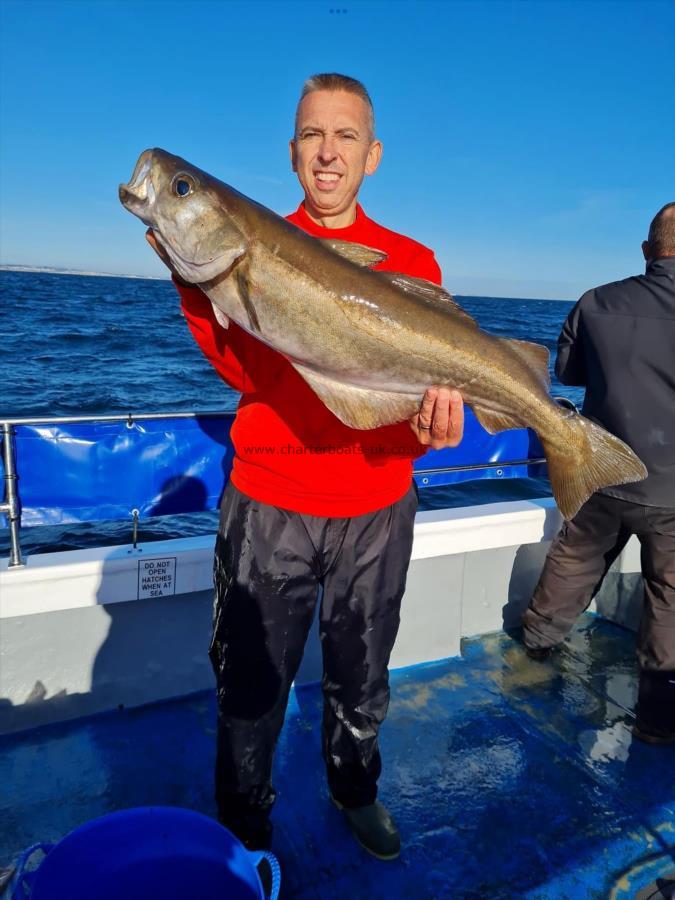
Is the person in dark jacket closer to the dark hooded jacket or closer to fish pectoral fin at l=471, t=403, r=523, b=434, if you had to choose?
the dark hooded jacket

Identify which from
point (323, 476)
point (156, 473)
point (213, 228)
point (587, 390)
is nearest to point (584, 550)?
point (587, 390)

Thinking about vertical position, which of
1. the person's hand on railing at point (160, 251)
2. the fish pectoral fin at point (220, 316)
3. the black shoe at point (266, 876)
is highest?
the person's hand on railing at point (160, 251)


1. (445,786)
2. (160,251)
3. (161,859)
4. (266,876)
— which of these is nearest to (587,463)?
(445,786)

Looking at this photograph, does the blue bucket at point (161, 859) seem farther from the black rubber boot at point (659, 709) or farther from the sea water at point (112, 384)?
the black rubber boot at point (659, 709)

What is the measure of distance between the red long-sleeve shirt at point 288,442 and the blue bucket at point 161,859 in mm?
1225

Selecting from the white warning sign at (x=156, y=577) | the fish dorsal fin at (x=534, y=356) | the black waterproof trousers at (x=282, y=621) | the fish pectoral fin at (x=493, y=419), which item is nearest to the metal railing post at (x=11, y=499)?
the white warning sign at (x=156, y=577)

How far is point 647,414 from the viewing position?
4.04 metres

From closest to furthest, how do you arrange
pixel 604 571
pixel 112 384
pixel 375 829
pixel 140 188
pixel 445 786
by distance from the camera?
pixel 140 188 → pixel 375 829 → pixel 445 786 → pixel 604 571 → pixel 112 384

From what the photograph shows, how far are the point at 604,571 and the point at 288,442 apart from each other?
311 cm

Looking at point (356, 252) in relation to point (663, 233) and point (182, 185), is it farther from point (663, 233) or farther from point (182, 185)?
point (663, 233)

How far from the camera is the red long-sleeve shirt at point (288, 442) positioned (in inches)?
108

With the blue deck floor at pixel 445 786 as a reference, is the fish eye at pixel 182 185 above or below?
above

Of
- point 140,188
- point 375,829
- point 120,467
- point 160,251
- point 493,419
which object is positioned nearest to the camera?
point 140,188

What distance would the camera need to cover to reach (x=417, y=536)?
4.48 meters
